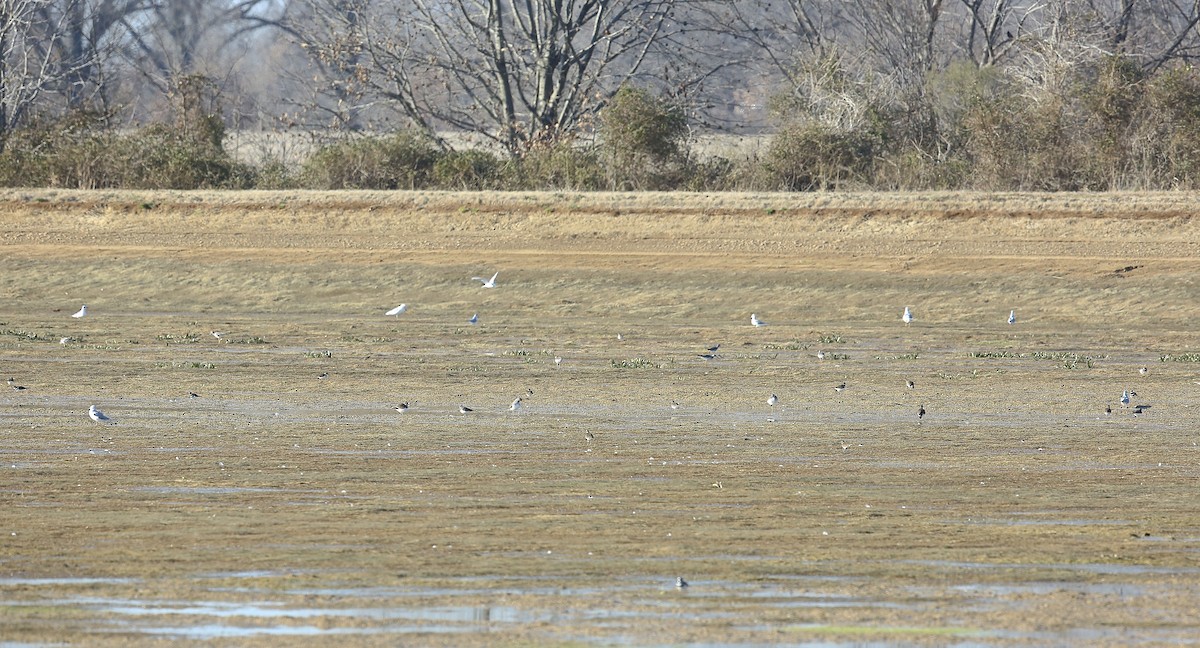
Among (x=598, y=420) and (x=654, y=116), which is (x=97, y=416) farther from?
(x=654, y=116)

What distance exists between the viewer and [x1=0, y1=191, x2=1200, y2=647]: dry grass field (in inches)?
252

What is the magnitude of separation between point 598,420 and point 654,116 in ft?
56.4

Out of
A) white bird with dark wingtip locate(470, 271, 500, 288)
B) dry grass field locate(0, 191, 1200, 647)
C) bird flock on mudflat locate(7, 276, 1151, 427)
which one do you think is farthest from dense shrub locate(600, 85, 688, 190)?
white bird with dark wingtip locate(470, 271, 500, 288)

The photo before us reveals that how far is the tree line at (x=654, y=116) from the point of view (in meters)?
27.3

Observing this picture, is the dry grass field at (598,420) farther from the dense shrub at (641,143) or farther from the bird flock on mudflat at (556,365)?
the dense shrub at (641,143)

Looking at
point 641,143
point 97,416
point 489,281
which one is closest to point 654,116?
point 641,143

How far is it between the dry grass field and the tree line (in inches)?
120

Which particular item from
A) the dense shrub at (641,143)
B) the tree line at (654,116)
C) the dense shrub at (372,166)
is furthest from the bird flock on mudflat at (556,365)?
the tree line at (654,116)

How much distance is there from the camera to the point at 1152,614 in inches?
243

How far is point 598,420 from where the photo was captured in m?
11.6

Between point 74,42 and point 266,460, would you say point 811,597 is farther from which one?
point 74,42

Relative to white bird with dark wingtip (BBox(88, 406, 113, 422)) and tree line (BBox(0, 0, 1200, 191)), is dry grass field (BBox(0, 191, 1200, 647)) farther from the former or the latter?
tree line (BBox(0, 0, 1200, 191))

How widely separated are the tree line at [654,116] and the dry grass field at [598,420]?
9.99 ft

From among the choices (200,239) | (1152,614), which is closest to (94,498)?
(1152,614)
